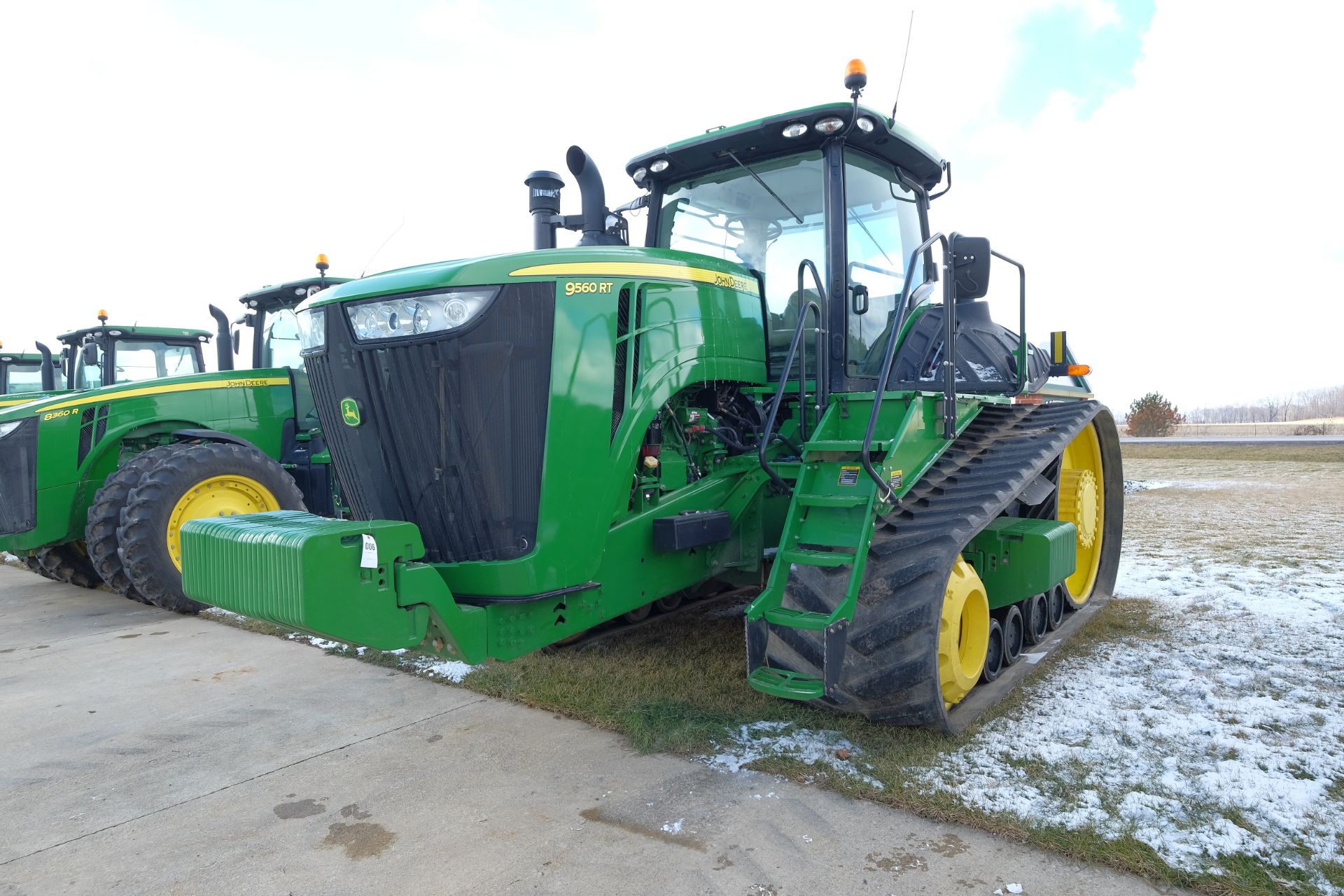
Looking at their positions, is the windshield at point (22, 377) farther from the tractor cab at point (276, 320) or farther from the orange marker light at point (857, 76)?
the orange marker light at point (857, 76)

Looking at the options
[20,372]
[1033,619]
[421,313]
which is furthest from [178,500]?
[20,372]

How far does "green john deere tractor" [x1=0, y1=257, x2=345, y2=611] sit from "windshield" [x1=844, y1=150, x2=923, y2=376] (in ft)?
15.1

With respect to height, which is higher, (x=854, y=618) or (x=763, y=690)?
(x=854, y=618)

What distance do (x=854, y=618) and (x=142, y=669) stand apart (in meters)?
4.01

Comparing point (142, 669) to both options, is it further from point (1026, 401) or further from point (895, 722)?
point (1026, 401)

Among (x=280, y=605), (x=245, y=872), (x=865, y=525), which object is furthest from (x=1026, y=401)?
(x=245, y=872)

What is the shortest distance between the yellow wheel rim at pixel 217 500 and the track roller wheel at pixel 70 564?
5.55ft

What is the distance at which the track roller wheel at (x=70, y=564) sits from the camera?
754cm

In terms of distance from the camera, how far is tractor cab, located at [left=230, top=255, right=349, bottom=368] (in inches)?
308

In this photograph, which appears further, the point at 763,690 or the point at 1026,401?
the point at 1026,401

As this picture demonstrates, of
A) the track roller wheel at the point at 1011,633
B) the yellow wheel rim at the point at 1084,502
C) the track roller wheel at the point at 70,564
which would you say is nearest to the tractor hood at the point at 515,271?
the track roller wheel at the point at 1011,633

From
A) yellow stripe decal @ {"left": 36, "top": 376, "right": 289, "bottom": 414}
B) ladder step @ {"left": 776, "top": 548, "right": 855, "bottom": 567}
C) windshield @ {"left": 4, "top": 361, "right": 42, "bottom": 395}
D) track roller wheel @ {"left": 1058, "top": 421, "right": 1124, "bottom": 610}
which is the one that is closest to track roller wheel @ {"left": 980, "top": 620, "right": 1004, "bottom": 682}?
ladder step @ {"left": 776, "top": 548, "right": 855, "bottom": 567}

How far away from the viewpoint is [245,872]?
8.73ft

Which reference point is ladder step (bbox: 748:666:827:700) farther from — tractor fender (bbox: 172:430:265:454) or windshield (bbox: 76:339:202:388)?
windshield (bbox: 76:339:202:388)
